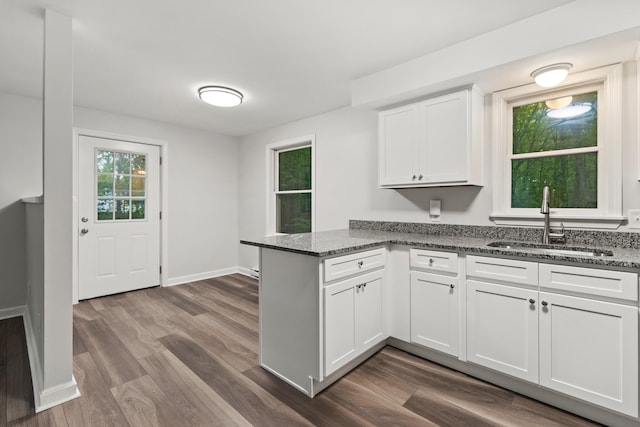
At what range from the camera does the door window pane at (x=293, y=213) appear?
4.19m

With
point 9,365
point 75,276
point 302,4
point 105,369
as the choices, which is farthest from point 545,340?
point 75,276

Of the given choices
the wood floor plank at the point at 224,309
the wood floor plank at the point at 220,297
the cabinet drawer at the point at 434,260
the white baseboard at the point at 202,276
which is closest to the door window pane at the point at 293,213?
the white baseboard at the point at 202,276

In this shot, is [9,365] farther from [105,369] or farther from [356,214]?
[356,214]

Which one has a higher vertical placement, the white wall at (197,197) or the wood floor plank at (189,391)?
the white wall at (197,197)

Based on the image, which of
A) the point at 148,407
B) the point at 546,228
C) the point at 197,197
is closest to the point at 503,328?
the point at 546,228

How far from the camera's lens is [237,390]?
1.91m

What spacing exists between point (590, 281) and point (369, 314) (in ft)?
4.20

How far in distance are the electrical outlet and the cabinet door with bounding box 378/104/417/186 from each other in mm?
1390

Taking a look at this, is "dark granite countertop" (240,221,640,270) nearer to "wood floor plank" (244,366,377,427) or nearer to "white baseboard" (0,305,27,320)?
"wood floor plank" (244,366,377,427)

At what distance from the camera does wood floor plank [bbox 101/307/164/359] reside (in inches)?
95.7

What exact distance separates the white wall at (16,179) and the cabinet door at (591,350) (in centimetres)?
470

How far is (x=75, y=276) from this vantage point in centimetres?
353

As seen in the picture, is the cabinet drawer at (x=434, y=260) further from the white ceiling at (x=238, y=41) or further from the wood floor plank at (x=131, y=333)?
the wood floor plank at (x=131, y=333)

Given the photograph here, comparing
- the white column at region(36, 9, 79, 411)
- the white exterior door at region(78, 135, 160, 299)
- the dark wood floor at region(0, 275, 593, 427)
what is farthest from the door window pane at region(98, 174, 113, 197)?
the white column at region(36, 9, 79, 411)
